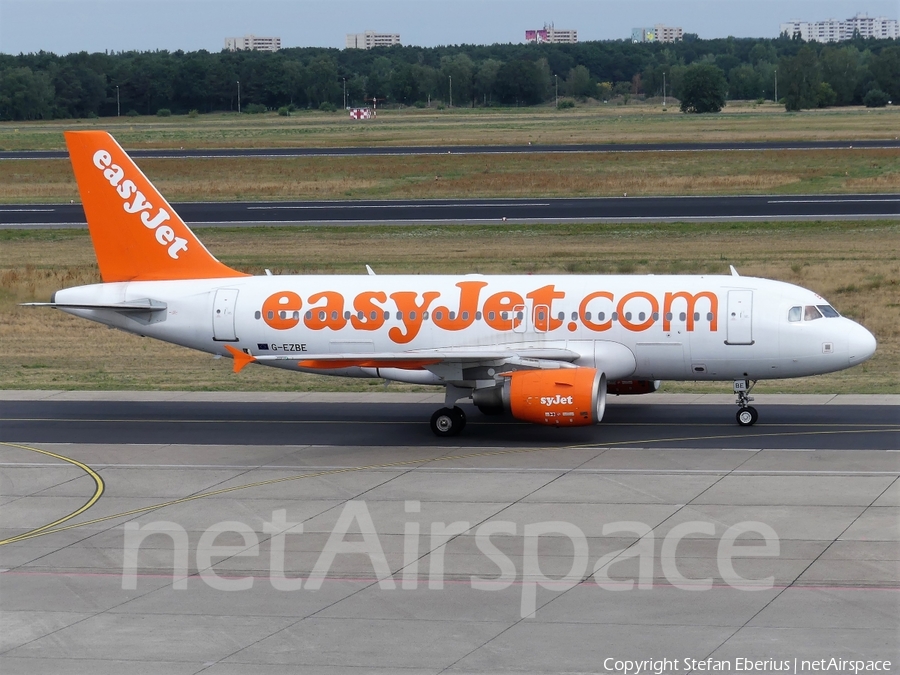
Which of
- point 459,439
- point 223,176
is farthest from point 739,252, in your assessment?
point 223,176

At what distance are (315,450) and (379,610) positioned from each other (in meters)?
12.2

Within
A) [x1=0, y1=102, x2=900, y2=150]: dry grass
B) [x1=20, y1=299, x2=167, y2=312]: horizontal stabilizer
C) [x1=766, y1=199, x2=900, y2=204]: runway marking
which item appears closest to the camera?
[x1=20, y1=299, x2=167, y2=312]: horizontal stabilizer

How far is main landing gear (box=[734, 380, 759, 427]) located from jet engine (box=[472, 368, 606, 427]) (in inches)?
175

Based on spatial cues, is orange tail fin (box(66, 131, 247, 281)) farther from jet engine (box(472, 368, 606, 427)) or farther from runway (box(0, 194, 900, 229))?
runway (box(0, 194, 900, 229))

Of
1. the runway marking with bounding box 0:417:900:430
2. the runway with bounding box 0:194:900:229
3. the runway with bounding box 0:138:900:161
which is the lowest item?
the runway marking with bounding box 0:417:900:430

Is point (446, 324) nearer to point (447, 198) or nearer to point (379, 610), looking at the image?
point (379, 610)

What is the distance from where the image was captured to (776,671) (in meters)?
16.5

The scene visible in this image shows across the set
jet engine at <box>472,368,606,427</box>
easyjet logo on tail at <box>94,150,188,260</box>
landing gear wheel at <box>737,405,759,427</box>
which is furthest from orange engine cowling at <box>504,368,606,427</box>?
easyjet logo on tail at <box>94,150,188,260</box>

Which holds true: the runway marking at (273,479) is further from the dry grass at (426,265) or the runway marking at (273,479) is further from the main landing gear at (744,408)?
the dry grass at (426,265)

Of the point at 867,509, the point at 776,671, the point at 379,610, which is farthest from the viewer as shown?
the point at 867,509

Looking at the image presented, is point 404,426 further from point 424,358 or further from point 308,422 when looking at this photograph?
point 424,358

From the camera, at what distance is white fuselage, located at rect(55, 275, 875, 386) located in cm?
3219

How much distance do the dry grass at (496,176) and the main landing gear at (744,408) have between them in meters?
56.3

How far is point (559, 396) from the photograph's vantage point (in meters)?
30.1
